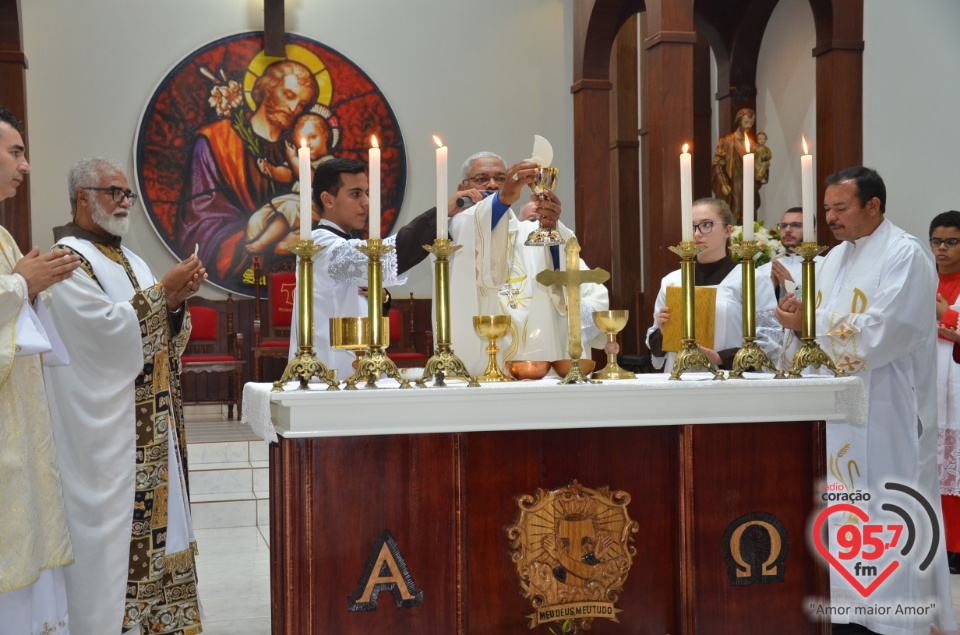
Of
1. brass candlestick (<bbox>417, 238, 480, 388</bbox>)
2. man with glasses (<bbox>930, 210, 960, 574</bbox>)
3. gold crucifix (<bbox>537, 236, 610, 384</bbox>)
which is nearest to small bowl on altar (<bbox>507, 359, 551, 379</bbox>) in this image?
gold crucifix (<bbox>537, 236, 610, 384</bbox>)

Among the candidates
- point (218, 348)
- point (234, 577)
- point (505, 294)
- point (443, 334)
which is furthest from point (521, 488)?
point (218, 348)

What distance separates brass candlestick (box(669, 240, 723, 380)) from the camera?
3.11 meters

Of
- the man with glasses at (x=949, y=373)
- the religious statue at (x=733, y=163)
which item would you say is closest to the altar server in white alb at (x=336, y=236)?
the man with glasses at (x=949, y=373)

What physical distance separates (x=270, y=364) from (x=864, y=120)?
5.83 meters

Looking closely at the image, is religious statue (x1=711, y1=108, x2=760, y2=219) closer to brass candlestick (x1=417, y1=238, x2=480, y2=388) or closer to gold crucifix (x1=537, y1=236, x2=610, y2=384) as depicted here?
gold crucifix (x1=537, y1=236, x2=610, y2=384)

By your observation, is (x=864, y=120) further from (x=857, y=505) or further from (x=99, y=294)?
(x=99, y=294)

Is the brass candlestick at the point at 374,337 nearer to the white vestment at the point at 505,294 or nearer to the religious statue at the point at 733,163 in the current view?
the white vestment at the point at 505,294

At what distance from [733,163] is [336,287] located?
16.3 ft

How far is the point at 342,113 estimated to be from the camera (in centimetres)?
1032

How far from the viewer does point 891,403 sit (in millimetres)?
3918

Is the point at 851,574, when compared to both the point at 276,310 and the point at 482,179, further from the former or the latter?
the point at 276,310

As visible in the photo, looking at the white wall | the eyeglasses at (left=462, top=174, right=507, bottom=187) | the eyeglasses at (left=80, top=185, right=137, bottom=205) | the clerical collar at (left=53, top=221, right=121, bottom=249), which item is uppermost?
the white wall

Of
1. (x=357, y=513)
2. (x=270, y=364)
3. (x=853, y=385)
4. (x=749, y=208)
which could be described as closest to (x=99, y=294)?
(x=357, y=513)

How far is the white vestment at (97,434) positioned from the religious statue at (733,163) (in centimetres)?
556
